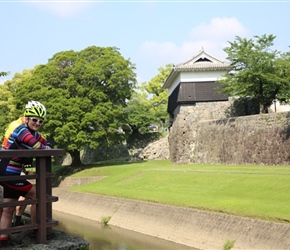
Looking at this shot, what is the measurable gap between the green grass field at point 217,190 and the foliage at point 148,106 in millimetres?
23084

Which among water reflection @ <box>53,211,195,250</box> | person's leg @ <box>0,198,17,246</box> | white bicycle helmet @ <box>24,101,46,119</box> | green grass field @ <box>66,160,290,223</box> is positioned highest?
white bicycle helmet @ <box>24,101,46,119</box>

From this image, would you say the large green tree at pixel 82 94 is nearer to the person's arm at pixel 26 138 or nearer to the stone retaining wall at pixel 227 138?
the stone retaining wall at pixel 227 138

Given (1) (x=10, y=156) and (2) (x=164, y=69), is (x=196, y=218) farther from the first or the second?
(2) (x=164, y=69)

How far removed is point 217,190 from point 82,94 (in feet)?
60.4

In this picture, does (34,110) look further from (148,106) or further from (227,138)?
(148,106)

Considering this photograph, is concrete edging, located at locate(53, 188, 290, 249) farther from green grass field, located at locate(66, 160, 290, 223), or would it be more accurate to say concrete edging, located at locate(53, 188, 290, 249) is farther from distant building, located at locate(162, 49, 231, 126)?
distant building, located at locate(162, 49, 231, 126)

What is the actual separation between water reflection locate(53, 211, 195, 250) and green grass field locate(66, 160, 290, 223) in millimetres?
1744

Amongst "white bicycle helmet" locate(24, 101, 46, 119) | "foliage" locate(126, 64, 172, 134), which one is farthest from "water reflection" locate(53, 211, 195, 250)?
"foliage" locate(126, 64, 172, 134)

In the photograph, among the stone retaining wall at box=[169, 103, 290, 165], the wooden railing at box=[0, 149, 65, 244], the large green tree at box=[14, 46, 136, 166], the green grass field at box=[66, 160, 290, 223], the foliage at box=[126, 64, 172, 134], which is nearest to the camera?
the wooden railing at box=[0, 149, 65, 244]

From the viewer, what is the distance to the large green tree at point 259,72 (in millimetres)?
27639

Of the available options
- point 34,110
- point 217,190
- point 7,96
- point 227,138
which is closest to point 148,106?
point 7,96

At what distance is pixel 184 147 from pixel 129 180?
998 cm

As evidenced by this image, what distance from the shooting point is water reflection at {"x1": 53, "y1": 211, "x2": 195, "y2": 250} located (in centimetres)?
1388

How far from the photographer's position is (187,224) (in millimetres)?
14422
